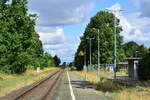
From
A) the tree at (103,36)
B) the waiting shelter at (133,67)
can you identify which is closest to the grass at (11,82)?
the waiting shelter at (133,67)

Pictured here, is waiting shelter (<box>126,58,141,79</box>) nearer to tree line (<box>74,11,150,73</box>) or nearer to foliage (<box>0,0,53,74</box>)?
foliage (<box>0,0,53,74</box>)

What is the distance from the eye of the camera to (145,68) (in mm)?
49781

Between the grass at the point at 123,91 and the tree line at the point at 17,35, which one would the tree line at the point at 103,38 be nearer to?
the tree line at the point at 17,35

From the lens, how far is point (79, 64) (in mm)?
135375

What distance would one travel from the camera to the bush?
4916cm

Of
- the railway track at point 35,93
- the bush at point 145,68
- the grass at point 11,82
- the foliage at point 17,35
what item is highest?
the foliage at point 17,35

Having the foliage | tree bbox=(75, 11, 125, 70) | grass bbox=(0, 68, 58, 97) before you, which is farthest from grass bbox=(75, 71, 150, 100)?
tree bbox=(75, 11, 125, 70)

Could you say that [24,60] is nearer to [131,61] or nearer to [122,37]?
[131,61]

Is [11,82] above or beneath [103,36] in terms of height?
beneath

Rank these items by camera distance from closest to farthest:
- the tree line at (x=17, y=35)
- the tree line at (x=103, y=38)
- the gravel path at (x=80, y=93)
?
the gravel path at (x=80, y=93)
the tree line at (x=17, y=35)
the tree line at (x=103, y=38)

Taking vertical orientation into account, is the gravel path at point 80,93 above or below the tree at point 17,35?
below

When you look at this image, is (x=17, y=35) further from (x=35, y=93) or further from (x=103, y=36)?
(x=103, y=36)

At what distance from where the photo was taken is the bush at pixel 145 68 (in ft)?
161

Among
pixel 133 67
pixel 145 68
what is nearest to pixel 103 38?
pixel 133 67
